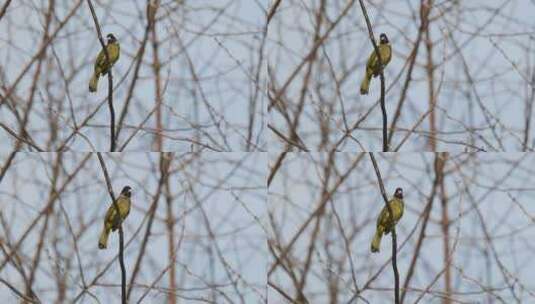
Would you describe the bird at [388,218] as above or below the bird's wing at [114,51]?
below

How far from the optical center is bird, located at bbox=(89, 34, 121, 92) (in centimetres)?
229

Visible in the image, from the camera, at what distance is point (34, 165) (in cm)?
229

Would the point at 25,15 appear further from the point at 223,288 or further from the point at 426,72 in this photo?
the point at 426,72

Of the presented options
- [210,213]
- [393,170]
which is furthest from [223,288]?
[393,170]

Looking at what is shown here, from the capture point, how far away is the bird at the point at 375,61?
2285 millimetres

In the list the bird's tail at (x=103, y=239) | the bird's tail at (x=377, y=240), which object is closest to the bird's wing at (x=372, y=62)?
the bird's tail at (x=377, y=240)

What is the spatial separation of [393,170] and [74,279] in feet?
2.53

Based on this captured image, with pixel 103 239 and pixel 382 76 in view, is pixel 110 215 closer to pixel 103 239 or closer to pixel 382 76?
pixel 103 239

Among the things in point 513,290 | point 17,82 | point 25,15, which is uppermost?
point 25,15

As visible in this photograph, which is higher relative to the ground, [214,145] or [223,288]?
[214,145]

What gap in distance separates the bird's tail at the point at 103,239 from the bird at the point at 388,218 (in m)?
0.61

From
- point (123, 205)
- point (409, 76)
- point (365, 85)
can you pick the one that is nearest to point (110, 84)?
point (123, 205)

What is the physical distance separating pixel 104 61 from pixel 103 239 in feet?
1.34

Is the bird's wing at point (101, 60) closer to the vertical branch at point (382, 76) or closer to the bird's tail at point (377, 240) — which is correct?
the vertical branch at point (382, 76)
